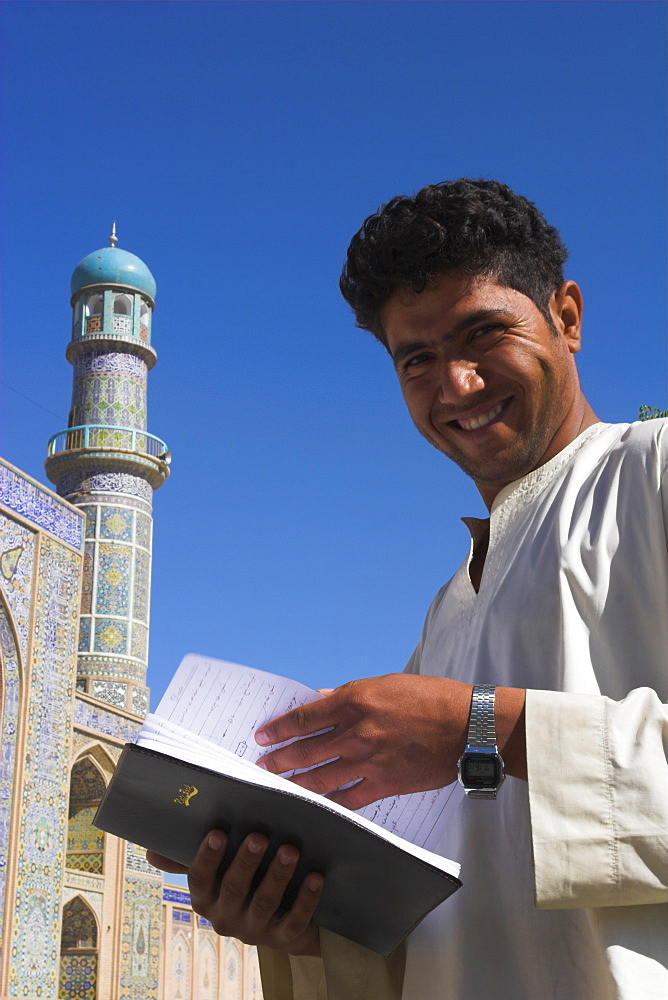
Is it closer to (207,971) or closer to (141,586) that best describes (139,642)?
(141,586)

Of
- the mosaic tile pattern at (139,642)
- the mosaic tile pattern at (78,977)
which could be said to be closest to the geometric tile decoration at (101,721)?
the mosaic tile pattern at (78,977)

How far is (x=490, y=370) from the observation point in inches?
34.2

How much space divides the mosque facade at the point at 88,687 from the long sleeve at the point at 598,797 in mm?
6536

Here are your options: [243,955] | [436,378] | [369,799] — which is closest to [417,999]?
[369,799]

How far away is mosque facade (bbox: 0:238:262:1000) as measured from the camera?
675 cm

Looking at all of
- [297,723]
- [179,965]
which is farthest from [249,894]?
[179,965]

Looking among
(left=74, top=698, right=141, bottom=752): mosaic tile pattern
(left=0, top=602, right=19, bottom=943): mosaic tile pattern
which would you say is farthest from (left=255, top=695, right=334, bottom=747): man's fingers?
(left=74, top=698, right=141, bottom=752): mosaic tile pattern

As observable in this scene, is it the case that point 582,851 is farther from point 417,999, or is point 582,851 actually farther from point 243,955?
point 243,955

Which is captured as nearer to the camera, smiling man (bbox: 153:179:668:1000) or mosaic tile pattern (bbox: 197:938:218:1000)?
smiling man (bbox: 153:179:668:1000)

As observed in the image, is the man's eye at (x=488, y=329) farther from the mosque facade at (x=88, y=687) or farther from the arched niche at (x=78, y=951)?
the arched niche at (x=78, y=951)

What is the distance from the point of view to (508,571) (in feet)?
2.69

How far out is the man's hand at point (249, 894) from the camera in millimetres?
707

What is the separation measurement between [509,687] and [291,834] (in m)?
0.18

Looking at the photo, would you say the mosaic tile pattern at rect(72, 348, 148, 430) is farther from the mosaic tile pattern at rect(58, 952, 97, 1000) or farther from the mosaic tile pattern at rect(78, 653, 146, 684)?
the mosaic tile pattern at rect(58, 952, 97, 1000)
